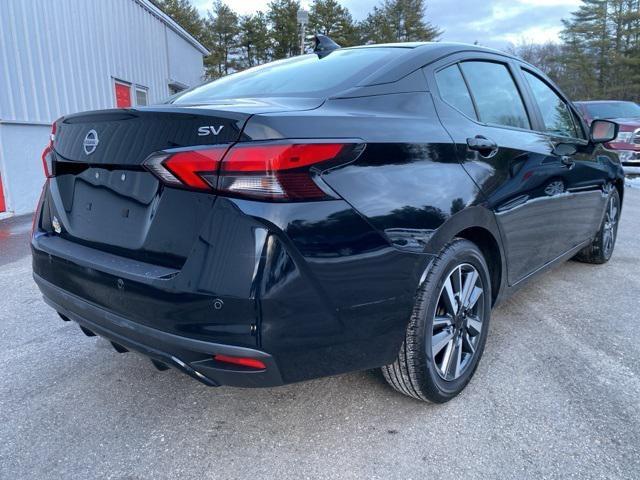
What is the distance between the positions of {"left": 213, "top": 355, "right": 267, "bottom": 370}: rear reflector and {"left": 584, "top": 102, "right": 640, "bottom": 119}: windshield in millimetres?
12856

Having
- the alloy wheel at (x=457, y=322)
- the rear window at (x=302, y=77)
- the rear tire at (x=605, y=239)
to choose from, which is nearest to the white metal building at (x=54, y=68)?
the rear window at (x=302, y=77)

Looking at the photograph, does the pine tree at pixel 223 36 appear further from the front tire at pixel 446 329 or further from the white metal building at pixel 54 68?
the front tire at pixel 446 329

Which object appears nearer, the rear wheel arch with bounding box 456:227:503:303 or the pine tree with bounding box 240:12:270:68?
the rear wheel arch with bounding box 456:227:503:303

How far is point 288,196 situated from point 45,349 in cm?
213

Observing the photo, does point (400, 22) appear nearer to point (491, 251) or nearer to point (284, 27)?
point (284, 27)

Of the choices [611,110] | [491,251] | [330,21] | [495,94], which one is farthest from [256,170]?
[330,21]

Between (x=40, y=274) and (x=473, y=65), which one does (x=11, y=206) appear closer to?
(x=40, y=274)

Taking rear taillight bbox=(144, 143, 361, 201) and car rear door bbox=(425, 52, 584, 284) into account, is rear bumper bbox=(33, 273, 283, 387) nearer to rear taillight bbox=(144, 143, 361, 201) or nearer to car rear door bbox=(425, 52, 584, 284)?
rear taillight bbox=(144, 143, 361, 201)

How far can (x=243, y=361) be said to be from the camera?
1641mm

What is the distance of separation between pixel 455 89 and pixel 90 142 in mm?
1687

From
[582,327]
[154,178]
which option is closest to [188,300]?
[154,178]

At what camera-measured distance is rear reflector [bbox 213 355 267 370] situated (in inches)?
64.3

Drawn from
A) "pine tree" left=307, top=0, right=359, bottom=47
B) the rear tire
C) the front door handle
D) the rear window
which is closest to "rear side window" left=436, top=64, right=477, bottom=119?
the front door handle

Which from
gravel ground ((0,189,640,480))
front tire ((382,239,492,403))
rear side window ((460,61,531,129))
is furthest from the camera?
rear side window ((460,61,531,129))
